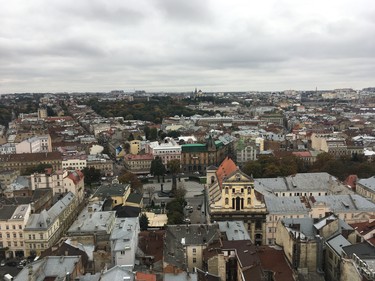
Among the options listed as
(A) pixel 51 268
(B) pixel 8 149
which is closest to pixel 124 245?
(A) pixel 51 268

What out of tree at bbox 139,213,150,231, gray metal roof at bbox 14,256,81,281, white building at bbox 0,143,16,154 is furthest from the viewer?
white building at bbox 0,143,16,154

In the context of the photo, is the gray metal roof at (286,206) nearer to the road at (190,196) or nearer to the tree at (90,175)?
the road at (190,196)

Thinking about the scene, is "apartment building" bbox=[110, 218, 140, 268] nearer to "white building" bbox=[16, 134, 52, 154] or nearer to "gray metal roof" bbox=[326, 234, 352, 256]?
"gray metal roof" bbox=[326, 234, 352, 256]

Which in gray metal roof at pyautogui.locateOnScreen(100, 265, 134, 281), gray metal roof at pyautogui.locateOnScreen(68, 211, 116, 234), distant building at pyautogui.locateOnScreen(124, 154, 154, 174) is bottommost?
distant building at pyautogui.locateOnScreen(124, 154, 154, 174)

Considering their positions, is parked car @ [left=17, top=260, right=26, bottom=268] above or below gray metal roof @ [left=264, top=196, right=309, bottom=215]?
below

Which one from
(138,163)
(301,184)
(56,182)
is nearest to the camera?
(301,184)

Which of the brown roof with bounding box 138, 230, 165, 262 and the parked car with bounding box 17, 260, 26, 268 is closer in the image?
the brown roof with bounding box 138, 230, 165, 262

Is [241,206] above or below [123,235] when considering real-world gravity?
below

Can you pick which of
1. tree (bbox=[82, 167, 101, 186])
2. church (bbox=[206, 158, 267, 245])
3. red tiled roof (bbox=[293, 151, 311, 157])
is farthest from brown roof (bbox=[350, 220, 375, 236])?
tree (bbox=[82, 167, 101, 186])

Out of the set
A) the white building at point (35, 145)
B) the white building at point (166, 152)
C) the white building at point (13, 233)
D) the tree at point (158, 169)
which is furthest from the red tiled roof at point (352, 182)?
the white building at point (35, 145)

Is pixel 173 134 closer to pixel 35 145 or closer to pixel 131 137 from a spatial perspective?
pixel 131 137

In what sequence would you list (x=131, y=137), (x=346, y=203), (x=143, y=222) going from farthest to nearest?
1. (x=131, y=137)
2. (x=346, y=203)
3. (x=143, y=222)

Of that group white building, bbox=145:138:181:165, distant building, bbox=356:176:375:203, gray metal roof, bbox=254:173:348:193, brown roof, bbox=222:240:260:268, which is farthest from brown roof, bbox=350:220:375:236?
white building, bbox=145:138:181:165

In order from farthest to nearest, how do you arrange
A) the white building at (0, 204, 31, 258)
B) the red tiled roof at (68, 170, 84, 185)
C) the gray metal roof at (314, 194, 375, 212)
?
1. the red tiled roof at (68, 170, 84, 185)
2. the gray metal roof at (314, 194, 375, 212)
3. the white building at (0, 204, 31, 258)
